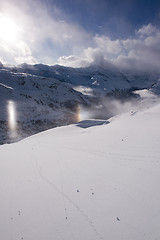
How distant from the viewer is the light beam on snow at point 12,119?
37.3 m

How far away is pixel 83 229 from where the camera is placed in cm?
233

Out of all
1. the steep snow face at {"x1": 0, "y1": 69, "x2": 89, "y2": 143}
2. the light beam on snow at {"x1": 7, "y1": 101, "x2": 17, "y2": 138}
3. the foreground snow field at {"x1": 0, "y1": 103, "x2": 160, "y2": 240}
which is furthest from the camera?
the steep snow face at {"x1": 0, "y1": 69, "x2": 89, "y2": 143}

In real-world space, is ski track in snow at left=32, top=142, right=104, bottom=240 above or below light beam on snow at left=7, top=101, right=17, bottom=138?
below

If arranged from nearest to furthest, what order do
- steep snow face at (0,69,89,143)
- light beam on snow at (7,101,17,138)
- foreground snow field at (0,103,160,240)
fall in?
1. foreground snow field at (0,103,160,240)
2. light beam on snow at (7,101,17,138)
3. steep snow face at (0,69,89,143)

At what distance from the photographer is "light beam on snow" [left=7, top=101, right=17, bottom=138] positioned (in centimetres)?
3728

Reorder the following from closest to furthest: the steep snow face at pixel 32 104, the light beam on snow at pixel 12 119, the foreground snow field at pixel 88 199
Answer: the foreground snow field at pixel 88 199
the light beam on snow at pixel 12 119
the steep snow face at pixel 32 104

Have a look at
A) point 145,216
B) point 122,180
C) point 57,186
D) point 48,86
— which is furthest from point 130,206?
point 48,86

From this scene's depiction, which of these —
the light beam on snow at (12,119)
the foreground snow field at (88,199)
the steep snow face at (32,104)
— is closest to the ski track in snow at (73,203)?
the foreground snow field at (88,199)

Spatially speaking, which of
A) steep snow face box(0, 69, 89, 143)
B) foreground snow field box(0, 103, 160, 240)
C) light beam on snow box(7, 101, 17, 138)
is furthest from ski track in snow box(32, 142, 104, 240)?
light beam on snow box(7, 101, 17, 138)

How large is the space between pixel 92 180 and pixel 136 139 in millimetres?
3253

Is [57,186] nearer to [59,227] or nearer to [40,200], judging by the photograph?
[40,200]

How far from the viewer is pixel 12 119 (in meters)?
44.0

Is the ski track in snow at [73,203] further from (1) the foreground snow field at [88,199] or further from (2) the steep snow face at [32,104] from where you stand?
(2) the steep snow face at [32,104]

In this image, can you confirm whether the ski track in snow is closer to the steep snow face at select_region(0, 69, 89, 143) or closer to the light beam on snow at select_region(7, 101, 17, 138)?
the steep snow face at select_region(0, 69, 89, 143)
